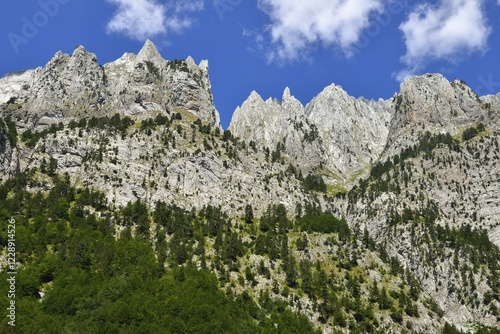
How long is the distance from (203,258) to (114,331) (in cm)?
5815

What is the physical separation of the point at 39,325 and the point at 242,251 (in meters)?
91.6

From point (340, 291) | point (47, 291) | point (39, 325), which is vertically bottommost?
point (39, 325)

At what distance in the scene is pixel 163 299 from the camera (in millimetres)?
144375

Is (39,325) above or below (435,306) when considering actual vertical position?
below

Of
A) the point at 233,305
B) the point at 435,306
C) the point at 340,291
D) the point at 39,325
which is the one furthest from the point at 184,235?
the point at 435,306

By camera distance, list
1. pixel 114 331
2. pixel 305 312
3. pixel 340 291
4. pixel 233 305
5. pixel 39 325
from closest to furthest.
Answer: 1. pixel 39 325
2. pixel 114 331
3. pixel 233 305
4. pixel 305 312
5. pixel 340 291

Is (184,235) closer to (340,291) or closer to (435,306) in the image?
(340,291)

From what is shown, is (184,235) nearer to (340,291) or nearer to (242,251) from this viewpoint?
(242,251)

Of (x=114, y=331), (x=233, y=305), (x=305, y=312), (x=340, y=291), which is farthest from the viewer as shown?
(x=340, y=291)

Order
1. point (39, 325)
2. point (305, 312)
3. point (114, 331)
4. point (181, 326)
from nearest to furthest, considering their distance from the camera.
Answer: point (39, 325) → point (114, 331) → point (181, 326) → point (305, 312)

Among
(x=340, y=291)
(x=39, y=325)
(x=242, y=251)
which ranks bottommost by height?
(x=39, y=325)

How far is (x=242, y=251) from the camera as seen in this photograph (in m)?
192

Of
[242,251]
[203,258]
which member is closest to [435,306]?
[242,251]

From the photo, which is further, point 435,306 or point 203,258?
point 435,306
